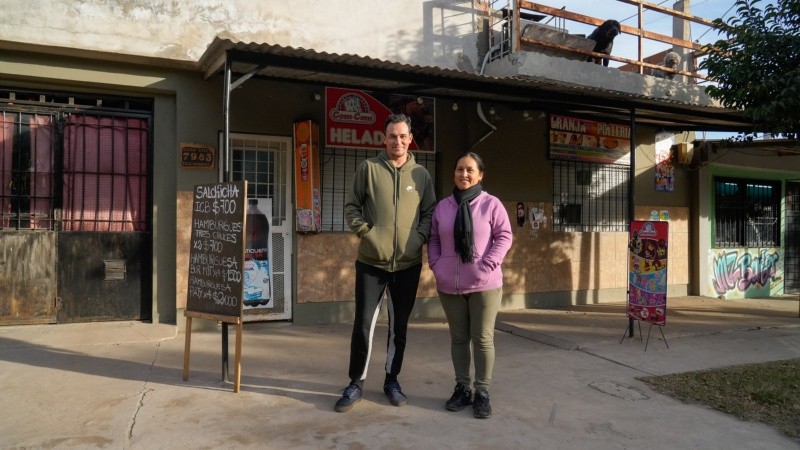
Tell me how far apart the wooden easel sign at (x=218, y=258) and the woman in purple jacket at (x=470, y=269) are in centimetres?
150

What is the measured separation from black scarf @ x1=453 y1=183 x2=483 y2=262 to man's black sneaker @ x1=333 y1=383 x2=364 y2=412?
47.9 inches

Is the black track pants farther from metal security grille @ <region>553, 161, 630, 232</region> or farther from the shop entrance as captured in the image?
metal security grille @ <region>553, 161, 630, 232</region>

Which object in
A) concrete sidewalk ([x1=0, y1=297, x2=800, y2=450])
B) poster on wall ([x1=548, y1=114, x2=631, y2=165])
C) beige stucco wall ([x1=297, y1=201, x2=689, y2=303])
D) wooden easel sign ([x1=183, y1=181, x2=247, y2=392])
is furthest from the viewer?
poster on wall ([x1=548, y1=114, x2=631, y2=165])

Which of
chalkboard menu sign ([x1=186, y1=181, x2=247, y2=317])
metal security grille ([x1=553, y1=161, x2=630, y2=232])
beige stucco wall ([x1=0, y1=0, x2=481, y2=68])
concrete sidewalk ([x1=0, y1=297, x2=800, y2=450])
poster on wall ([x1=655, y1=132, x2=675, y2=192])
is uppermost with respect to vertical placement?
beige stucco wall ([x1=0, y1=0, x2=481, y2=68])

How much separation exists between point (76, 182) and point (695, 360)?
7.08m

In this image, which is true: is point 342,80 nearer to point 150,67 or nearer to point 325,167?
point 325,167

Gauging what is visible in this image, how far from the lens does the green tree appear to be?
21.2 ft

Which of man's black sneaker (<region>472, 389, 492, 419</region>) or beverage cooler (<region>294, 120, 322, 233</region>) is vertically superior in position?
beverage cooler (<region>294, 120, 322, 233</region>)

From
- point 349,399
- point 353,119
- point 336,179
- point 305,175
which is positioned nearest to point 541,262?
point 336,179

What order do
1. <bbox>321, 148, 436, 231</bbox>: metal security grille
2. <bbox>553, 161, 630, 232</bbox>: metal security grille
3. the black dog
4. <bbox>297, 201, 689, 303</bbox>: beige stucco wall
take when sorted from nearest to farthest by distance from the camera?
1. <bbox>297, 201, 689, 303</bbox>: beige stucco wall
2. <bbox>321, 148, 436, 231</bbox>: metal security grille
3. the black dog
4. <bbox>553, 161, 630, 232</bbox>: metal security grille

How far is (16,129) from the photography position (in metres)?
6.54

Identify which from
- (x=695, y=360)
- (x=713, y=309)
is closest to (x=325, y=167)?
(x=695, y=360)

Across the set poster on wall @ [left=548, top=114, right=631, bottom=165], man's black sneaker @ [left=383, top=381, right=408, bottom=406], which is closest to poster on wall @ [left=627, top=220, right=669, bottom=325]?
poster on wall @ [left=548, top=114, right=631, bottom=165]

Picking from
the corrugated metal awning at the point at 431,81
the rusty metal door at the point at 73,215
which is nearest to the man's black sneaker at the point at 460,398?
the corrugated metal awning at the point at 431,81
